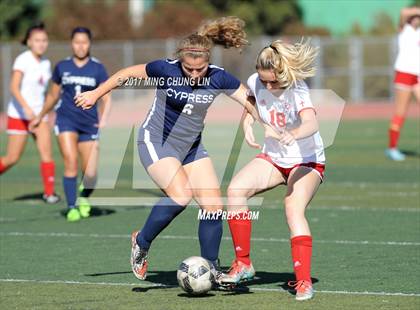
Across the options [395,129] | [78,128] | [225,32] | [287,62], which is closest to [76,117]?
[78,128]

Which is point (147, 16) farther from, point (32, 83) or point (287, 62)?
point (287, 62)

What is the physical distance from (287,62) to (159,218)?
1.51 metres

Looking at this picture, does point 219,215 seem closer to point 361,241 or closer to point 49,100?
point 361,241

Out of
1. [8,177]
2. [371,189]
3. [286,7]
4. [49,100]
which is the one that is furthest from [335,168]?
[286,7]

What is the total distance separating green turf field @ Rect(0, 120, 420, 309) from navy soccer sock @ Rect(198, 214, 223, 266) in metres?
0.29

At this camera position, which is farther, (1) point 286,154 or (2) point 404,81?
(2) point 404,81

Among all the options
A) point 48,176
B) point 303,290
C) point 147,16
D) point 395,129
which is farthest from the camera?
point 147,16

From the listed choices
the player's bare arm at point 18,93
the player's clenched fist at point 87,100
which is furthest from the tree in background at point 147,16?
the player's clenched fist at point 87,100

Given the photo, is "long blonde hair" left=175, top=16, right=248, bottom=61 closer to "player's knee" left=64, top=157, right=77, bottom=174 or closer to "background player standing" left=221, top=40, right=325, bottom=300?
"background player standing" left=221, top=40, right=325, bottom=300

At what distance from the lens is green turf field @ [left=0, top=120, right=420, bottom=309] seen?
7.51 meters

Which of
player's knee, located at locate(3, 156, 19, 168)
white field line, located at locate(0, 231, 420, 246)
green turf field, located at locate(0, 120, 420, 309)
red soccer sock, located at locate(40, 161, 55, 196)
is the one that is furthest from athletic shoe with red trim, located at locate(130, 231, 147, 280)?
player's knee, located at locate(3, 156, 19, 168)

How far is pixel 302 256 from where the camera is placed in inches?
294

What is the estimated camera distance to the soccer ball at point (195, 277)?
755 centimetres

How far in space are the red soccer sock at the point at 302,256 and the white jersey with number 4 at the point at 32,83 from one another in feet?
21.4
